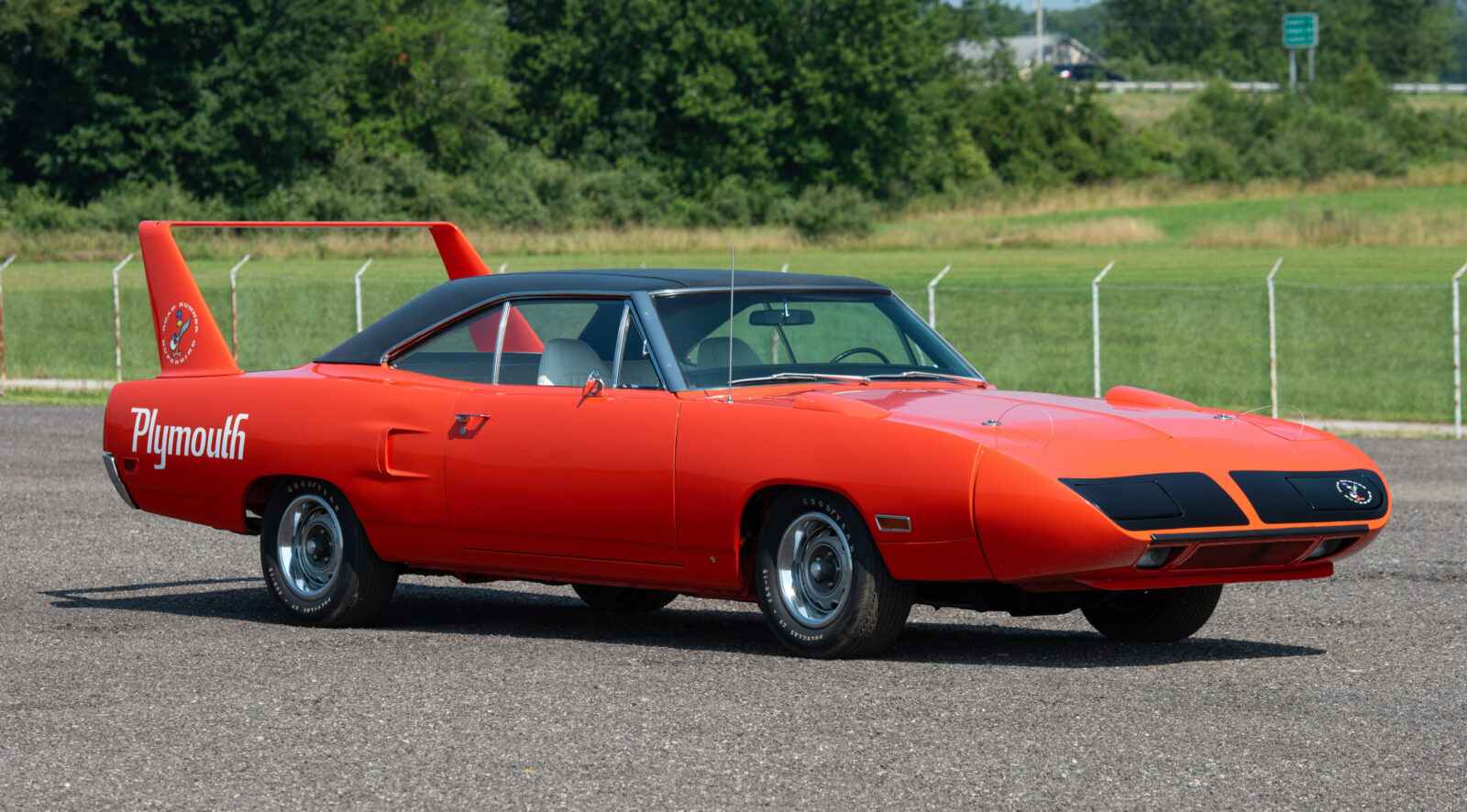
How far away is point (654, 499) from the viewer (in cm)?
721

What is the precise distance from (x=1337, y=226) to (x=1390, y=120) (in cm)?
4103

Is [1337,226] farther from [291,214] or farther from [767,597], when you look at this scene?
[767,597]

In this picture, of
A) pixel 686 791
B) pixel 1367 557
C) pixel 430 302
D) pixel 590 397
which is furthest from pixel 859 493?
pixel 1367 557

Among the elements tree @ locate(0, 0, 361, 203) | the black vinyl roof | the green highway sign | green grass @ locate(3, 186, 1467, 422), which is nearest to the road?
the black vinyl roof

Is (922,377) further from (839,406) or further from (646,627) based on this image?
(646,627)

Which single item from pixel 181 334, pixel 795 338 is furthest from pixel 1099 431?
pixel 181 334

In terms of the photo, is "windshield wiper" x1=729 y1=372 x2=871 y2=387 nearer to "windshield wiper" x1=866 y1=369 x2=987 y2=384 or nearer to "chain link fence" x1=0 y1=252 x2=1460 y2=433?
"windshield wiper" x1=866 y1=369 x2=987 y2=384

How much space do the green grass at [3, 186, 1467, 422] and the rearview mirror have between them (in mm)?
14919

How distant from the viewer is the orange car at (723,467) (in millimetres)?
6480

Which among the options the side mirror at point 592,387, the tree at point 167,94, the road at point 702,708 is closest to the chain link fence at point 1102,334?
the road at point 702,708

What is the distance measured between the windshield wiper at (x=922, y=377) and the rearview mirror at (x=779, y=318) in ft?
1.13

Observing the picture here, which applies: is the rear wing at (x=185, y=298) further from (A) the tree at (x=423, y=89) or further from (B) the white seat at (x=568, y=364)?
(A) the tree at (x=423, y=89)

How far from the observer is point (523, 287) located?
7.98m

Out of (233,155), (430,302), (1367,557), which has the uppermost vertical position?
(233,155)
